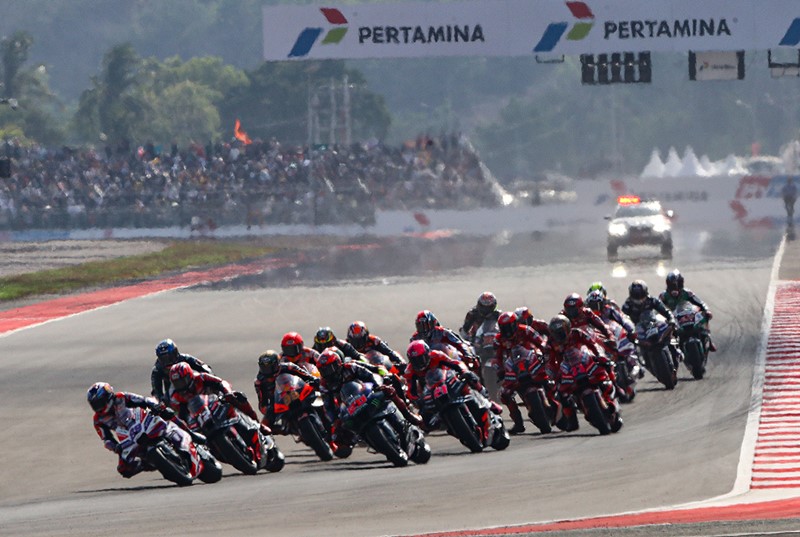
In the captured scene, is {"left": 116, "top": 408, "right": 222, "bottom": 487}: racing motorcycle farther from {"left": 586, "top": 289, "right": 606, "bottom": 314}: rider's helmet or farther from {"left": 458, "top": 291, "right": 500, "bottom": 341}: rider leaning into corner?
{"left": 586, "top": 289, "right": 606, "bottom": 314}: rider's helmet

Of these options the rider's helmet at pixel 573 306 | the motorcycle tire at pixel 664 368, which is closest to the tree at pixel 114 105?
the motorcycle tire at pixel 664 368

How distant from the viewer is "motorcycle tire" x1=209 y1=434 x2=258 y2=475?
565 inches

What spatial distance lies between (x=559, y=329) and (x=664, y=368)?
352 cm

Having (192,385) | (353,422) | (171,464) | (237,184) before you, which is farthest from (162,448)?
(237,184)

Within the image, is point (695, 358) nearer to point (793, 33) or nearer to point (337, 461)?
point (337, 461)

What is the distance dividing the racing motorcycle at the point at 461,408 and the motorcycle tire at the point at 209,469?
2079 millimetres

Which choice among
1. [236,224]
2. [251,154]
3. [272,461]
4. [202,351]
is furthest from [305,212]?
[272,461]

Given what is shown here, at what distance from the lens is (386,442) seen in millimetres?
14141

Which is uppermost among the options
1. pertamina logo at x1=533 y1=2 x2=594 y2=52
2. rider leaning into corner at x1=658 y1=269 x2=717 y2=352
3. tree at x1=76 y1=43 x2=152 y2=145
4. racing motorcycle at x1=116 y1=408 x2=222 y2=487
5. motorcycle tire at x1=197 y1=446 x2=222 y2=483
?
tree at x1=76 y1=43 x2=152 y2=145

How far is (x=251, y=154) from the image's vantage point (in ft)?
237

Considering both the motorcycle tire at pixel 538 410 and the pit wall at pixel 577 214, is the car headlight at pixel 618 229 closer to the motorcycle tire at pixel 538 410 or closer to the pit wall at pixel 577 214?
the pit wall at pixel 577 214

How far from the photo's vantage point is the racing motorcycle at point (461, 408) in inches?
585

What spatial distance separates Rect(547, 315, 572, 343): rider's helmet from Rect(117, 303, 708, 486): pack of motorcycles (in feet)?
0.84

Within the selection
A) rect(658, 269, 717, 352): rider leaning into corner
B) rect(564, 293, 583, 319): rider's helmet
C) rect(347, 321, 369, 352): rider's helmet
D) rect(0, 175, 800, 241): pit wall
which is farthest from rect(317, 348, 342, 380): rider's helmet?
rect(0, 175, 800, 241): pit wall
